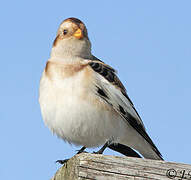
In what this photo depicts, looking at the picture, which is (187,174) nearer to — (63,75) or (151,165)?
(151,165)

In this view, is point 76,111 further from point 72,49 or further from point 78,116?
point 72,49

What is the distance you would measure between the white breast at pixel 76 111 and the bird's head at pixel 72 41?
2.04ft

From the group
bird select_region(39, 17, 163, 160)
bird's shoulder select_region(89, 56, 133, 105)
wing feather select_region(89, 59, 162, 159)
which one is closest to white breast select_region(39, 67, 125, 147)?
bird select_region(39, 17, 163, 160)

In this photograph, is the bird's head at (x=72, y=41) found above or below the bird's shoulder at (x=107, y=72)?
above

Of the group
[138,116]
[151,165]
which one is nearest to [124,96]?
[138,116]

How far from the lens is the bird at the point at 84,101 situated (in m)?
6.09

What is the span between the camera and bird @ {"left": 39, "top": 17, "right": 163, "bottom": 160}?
20.0 feet

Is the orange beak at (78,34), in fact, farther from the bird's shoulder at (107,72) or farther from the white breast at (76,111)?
the white breast at (76,111)

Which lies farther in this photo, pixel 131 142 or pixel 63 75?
pixel 131 142

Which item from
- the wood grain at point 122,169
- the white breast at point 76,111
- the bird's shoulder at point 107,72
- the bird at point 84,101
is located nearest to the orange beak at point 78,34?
the bird at point 84,101

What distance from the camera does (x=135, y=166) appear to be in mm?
3303

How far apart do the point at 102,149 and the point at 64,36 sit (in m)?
1.95

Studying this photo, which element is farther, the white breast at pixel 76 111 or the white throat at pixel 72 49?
the white throat at pixel 72 49

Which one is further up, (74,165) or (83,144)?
(83,144)
